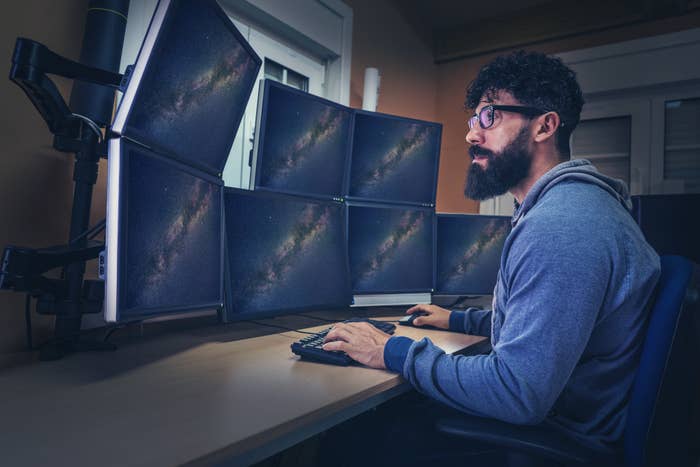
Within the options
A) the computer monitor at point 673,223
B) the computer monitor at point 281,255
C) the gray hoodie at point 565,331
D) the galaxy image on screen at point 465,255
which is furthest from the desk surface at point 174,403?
the computer monitor at point 673,223

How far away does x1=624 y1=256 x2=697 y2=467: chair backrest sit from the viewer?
0.73 meters

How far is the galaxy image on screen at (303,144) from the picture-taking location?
53.8 inches

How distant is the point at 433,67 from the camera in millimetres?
3230

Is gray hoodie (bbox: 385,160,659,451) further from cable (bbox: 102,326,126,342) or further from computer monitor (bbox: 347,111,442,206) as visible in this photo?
computer monitor (bbox: 347,111,442,206)

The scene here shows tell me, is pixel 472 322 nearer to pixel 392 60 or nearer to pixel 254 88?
pixel 254 88

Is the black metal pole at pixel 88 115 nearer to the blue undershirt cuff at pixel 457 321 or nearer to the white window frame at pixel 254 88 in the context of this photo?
the white window frame at pixel 254 88

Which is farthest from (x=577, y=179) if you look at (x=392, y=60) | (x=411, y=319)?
(x=392, y=60)

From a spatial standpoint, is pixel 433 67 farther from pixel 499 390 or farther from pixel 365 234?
pixel 499 390

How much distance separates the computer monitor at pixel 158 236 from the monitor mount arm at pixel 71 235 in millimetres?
132

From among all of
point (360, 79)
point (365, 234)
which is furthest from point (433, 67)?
point (365, 234)

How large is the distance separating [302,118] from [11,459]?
1142 mm

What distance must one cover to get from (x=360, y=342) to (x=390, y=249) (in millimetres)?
725

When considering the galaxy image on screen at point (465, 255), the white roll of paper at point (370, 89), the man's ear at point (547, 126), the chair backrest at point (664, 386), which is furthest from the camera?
the white roll of paper at point (370, 89)

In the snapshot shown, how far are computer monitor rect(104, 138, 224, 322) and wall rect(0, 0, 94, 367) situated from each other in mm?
335
